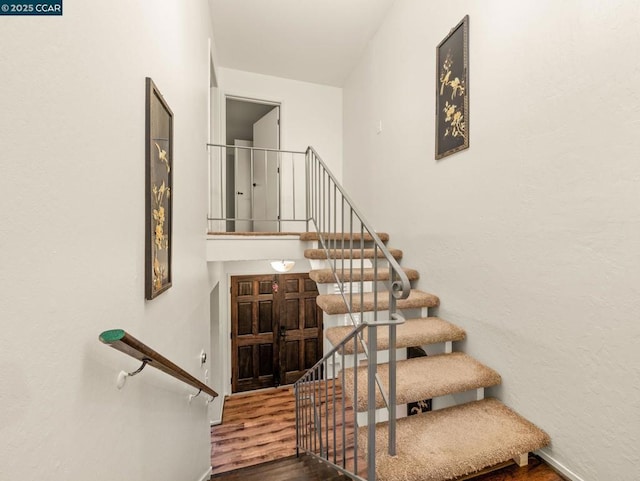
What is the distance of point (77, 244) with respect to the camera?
0.74 meters

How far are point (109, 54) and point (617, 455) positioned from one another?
7.93 feet

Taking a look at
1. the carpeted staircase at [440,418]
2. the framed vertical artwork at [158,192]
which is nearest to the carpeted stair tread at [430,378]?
the carpeted staircase at [440,418]

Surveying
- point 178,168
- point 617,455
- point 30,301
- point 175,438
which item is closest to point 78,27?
point 30,301

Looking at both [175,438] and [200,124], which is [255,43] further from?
[175,438]

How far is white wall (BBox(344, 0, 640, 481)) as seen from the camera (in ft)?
4.06

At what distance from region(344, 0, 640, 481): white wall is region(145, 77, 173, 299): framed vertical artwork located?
189 centimetres

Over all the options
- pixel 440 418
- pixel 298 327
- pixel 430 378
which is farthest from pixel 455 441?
pixel 298 327

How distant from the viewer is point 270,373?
507cm

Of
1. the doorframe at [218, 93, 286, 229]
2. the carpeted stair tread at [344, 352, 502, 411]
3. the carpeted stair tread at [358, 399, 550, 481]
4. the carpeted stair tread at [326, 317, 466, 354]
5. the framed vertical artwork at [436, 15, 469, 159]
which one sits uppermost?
the doorframe at [218, 93, 286, 229]

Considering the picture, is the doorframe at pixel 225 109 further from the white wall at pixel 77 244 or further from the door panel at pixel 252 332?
the white wall at pixel 77 244

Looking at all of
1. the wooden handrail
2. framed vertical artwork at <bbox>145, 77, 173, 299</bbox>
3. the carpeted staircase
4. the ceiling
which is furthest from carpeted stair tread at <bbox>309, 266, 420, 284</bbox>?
the ceiling

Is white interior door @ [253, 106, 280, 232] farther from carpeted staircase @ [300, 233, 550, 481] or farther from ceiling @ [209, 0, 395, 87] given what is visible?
carpeted staircase @ [300, 233, 550, 481]

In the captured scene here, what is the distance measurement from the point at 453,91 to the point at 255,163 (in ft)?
14.1

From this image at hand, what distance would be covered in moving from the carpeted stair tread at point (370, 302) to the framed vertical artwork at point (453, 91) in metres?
1.13
